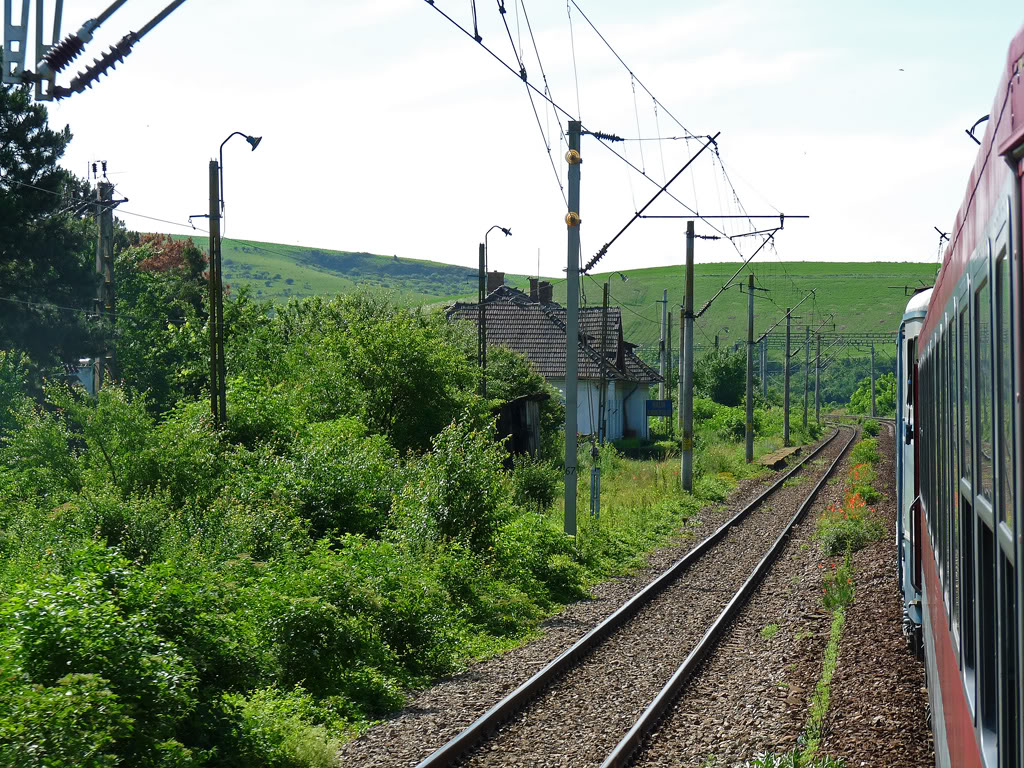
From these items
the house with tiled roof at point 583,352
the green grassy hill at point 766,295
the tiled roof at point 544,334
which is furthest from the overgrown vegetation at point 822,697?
the green grassy hill at point 766,295

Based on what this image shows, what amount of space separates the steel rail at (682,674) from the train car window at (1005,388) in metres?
6.17

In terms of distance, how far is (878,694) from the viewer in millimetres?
9633

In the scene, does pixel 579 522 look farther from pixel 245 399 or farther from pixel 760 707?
pixel 760 707

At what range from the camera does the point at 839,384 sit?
13950 cm

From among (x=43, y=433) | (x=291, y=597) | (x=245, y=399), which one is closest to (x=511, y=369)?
(x=245, y=399)

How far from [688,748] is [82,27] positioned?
732 centimetres

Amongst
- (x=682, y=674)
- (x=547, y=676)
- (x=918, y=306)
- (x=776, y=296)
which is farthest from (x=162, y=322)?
(x=776, y=296)

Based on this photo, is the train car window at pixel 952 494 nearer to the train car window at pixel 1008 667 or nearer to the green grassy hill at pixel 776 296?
the train car window at pixel 1008 667

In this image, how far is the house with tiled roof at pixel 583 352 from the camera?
50.2 meters

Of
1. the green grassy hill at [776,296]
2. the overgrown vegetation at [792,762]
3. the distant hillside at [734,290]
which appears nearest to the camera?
the overgrown vegetation at [792,762]

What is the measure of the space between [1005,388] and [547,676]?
8.95m

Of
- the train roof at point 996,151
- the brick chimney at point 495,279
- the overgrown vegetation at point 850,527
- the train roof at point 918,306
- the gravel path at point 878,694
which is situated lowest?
the gravel path at point 878,694

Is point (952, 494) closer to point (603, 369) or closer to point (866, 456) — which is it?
point (603, 369)

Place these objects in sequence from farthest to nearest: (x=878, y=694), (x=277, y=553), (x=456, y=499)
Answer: (x=456, y=499)
(x=277, y=553)
(x=878, y=694)
